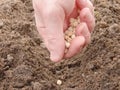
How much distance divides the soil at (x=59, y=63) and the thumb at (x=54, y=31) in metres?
0.43

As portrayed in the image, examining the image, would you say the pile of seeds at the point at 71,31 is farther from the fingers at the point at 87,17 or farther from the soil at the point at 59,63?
the soil at the point at 59,63

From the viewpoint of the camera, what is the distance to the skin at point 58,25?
4.29 feet

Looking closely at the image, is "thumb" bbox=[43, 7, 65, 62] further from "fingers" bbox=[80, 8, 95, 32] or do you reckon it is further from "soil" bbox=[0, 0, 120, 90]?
"soil" bbox=[0, 0, 120, 90]

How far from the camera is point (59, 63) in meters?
1.91

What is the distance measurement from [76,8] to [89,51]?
1.16 feet

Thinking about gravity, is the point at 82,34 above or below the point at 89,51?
above

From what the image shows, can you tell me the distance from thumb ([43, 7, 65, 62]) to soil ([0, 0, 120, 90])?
17.1 inches

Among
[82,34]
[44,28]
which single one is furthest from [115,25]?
[44,28]

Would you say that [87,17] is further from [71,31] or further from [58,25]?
[58,25]

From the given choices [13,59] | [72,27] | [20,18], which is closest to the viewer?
[72,27]

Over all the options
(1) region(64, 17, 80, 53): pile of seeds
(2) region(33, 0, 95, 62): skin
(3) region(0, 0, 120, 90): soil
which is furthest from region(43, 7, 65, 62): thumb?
(3) region(0, 0, 120, 90): soil

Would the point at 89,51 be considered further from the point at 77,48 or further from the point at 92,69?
the point at 77,48

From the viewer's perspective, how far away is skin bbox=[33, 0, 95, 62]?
51.5 inches

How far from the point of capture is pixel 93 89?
1.70m
